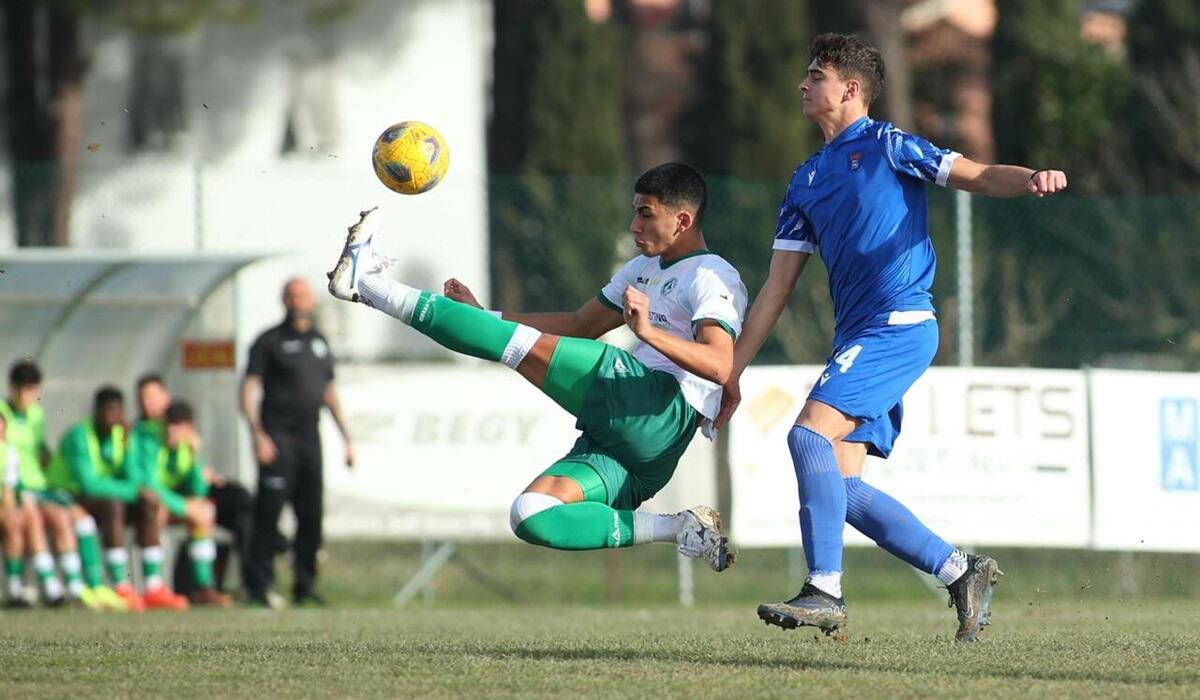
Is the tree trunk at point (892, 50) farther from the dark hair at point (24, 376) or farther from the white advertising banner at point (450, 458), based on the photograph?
the dark hair at point (24, 376)

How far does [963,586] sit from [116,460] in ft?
25.5

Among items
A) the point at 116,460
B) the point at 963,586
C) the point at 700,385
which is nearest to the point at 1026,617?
the point at 963,586

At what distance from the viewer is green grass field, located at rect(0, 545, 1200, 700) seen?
621 centimetres

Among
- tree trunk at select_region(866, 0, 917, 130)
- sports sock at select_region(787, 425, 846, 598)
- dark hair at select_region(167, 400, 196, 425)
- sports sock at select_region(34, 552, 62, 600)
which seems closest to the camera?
sports sock at select_region(787, 425, 846, 598)

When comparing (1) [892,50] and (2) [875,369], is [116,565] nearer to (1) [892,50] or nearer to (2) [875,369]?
(2) [875,369]

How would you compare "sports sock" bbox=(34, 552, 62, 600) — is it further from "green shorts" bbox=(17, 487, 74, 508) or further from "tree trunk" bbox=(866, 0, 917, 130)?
"tree trunk" bbox=(866, 0, 917, 130)

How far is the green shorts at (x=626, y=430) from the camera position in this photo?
7.18 metres

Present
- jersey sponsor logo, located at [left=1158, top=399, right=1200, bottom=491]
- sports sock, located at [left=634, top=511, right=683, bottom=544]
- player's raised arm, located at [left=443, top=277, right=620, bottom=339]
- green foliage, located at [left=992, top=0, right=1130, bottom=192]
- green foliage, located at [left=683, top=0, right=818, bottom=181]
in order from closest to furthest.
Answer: sports sock, located at [left=634, top=511, right=683, bottom=544] < player's raised arm, located at [left=443, top=277, right=620, bottom=339] < jersey sponsor logo, located at [left=1158, top=399, right=1200, bottom=491] < green foliage, located at [left=683, top=0, right=818, bottom=181] < green foliage, located at [left=992, top=0, right=1130, bottom=192]

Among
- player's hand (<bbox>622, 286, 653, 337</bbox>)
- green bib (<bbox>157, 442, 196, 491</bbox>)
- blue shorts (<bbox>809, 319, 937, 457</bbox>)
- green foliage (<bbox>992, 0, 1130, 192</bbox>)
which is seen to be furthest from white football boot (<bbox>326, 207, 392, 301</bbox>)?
green foliage (<bbox>992, 0, 1130, 192</bbox>)

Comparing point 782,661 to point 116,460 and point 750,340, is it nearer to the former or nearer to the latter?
point 750,340

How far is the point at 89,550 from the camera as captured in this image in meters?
13.5

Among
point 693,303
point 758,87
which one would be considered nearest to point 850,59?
point 693,303

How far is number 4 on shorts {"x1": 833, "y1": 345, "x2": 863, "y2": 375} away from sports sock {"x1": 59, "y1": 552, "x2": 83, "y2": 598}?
7.62 meters

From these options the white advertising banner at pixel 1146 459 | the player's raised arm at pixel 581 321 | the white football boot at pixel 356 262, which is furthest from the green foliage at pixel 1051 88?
the white football boot at pixel 356 262
